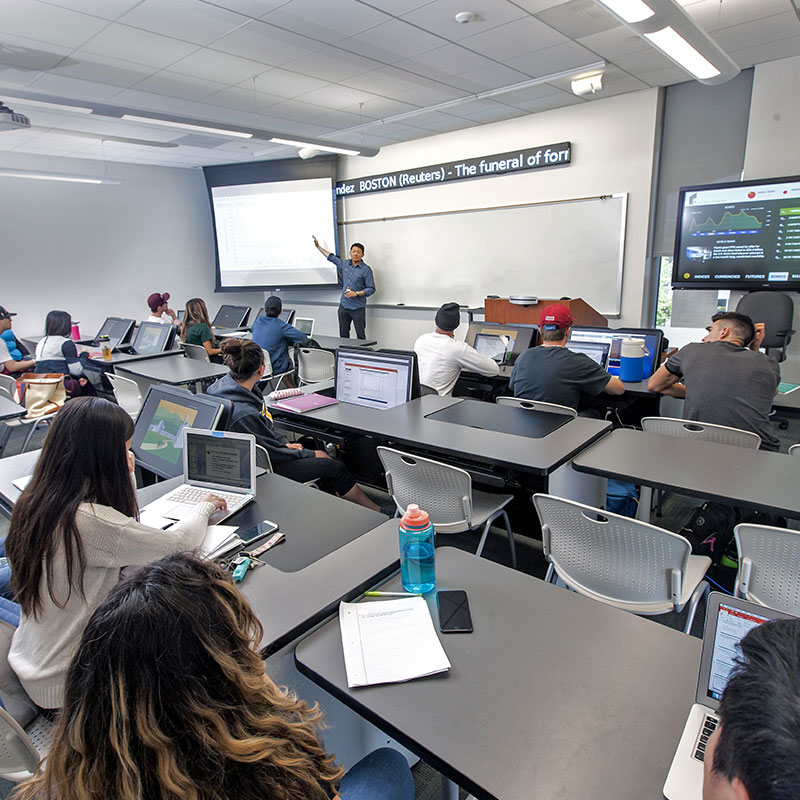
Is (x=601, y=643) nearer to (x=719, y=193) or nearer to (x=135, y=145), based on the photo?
(x=719, y=193)

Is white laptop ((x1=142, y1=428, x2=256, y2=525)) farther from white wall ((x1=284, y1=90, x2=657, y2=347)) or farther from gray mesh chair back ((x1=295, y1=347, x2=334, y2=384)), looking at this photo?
white wall ((x1=284, y1=90, x2=657, y2=347))

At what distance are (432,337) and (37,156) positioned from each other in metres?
7.17

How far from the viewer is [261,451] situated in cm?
247

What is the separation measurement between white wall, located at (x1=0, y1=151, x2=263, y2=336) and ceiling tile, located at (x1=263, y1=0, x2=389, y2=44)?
232 inches

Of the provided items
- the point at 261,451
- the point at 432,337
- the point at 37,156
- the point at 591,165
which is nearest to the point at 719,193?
the point at 591,165

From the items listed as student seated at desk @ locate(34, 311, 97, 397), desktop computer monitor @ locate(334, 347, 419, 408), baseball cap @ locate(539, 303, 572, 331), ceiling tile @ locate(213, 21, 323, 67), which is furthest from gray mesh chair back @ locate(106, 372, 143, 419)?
baseball cap @ locate(539, 303, 572, 331)

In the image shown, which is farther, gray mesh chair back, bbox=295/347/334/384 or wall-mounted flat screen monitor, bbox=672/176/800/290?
gray mesh chair back, bbox=295/347/334/384

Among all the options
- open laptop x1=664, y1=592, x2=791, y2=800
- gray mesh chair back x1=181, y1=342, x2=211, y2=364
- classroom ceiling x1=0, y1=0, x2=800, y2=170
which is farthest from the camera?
gray mesh chair back x1=181, y1=342, x2=211, y2=364

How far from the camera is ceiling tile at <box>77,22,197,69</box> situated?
142 inches

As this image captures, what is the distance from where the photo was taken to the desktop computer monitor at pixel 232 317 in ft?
23.6

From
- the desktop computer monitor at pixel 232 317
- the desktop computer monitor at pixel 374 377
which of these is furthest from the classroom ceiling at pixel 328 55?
the desktop computer monitor at pixel 232 317

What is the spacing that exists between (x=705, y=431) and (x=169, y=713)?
261 centimetres

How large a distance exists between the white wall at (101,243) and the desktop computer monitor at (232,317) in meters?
2.33

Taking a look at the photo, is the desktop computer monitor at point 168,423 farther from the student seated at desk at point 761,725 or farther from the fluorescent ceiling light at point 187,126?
the fluorescent ceiling light at point 187,126
